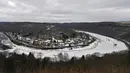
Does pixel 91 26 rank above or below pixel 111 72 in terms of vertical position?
below

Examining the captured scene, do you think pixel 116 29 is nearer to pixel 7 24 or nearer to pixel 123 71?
pixel 7 24

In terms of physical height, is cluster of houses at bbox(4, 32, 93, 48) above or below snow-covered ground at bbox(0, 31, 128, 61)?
below

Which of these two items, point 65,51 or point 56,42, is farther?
point 56,42

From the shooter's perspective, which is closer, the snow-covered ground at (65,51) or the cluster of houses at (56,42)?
the snow-covered ground at (65,51)

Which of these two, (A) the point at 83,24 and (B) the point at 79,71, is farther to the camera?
(A) the point at 83,24

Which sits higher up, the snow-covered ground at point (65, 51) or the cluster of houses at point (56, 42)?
the snow-covered ground at point (65, 51)

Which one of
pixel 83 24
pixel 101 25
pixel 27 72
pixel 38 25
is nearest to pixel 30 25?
pixel 38 25

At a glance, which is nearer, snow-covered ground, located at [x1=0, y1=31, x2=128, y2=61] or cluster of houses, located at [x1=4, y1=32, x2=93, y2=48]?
snow-covered ground, located at [x1=0, y1=31, x2=128, y2=61]

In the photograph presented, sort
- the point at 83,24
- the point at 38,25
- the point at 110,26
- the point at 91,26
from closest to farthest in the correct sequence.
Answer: the point at 110,26, the point at 91,26, the point at 83,24, the point at 38,25

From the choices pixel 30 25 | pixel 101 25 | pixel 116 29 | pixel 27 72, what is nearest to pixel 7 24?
pixel 30 25

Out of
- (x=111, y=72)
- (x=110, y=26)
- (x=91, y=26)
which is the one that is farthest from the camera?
(x=91, y=26)

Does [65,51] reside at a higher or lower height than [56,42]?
higher
